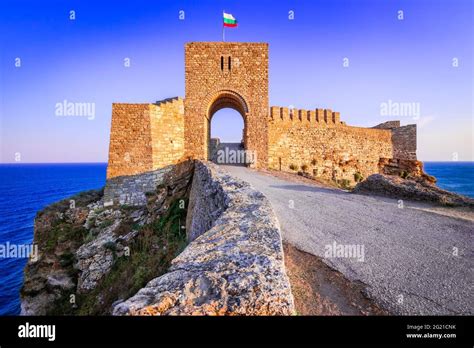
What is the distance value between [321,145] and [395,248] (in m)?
16.3

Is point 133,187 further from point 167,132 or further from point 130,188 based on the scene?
point 167,132

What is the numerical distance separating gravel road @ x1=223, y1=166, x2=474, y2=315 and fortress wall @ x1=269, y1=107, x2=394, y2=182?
11297mm

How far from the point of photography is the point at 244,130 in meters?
17.3

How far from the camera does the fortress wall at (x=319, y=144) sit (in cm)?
1803

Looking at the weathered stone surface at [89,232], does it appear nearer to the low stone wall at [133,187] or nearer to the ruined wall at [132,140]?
the low stone wall at [133,187]

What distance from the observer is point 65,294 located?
10008mm

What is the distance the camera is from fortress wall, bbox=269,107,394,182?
1803 centimetres

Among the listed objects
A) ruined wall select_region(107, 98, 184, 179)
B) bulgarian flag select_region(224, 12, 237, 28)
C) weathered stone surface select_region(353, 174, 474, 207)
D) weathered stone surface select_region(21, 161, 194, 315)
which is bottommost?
weathered stone surface select_region(21, 161, 194, 315)

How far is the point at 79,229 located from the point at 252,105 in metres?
12.7

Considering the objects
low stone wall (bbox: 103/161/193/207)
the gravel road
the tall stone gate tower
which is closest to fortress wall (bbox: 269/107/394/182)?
the tall stone gate tower

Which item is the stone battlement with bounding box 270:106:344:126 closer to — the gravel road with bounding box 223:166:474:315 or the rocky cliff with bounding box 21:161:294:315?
the rocky cliff with bounding box 21:161:294:315

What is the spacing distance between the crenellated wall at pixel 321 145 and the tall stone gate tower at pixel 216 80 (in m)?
2.78
